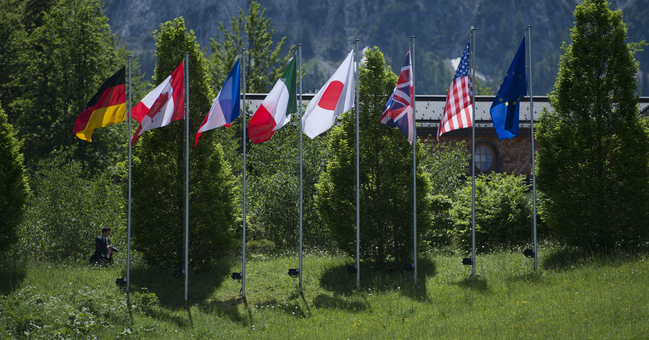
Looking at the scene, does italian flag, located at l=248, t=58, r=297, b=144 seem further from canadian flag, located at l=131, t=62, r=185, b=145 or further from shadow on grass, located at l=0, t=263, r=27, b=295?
shadow on grass, located at l=0, t=263, r=27, b=295

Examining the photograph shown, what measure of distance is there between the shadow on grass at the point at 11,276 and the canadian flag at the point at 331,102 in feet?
30.8

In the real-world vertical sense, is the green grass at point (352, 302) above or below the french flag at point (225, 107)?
below

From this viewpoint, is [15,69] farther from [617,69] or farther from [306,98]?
[617,69]

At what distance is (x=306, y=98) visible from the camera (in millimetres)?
33594

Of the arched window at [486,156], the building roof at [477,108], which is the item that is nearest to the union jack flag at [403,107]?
the building roof at [477,108]

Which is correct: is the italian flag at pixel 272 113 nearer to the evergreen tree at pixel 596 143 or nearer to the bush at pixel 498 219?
the bush at pixel 498 219

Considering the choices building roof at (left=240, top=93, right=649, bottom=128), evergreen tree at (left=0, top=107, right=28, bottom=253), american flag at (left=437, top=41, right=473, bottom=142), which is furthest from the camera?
building roof at (left=240, top=93, right=649, bottom=128)

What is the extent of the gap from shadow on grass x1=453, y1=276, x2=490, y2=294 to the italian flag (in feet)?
21.0

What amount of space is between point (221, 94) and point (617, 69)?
1160 cm

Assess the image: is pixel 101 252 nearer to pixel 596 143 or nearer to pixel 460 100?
pixel 460 100

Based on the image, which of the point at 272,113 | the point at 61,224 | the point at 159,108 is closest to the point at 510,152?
the point at 272,113

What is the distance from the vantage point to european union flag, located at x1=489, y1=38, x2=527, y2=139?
12.9m

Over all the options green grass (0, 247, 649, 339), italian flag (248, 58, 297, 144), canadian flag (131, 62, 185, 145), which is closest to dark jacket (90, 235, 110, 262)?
green grass (0, 247, 649, 339)

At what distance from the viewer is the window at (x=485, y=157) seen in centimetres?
2941
